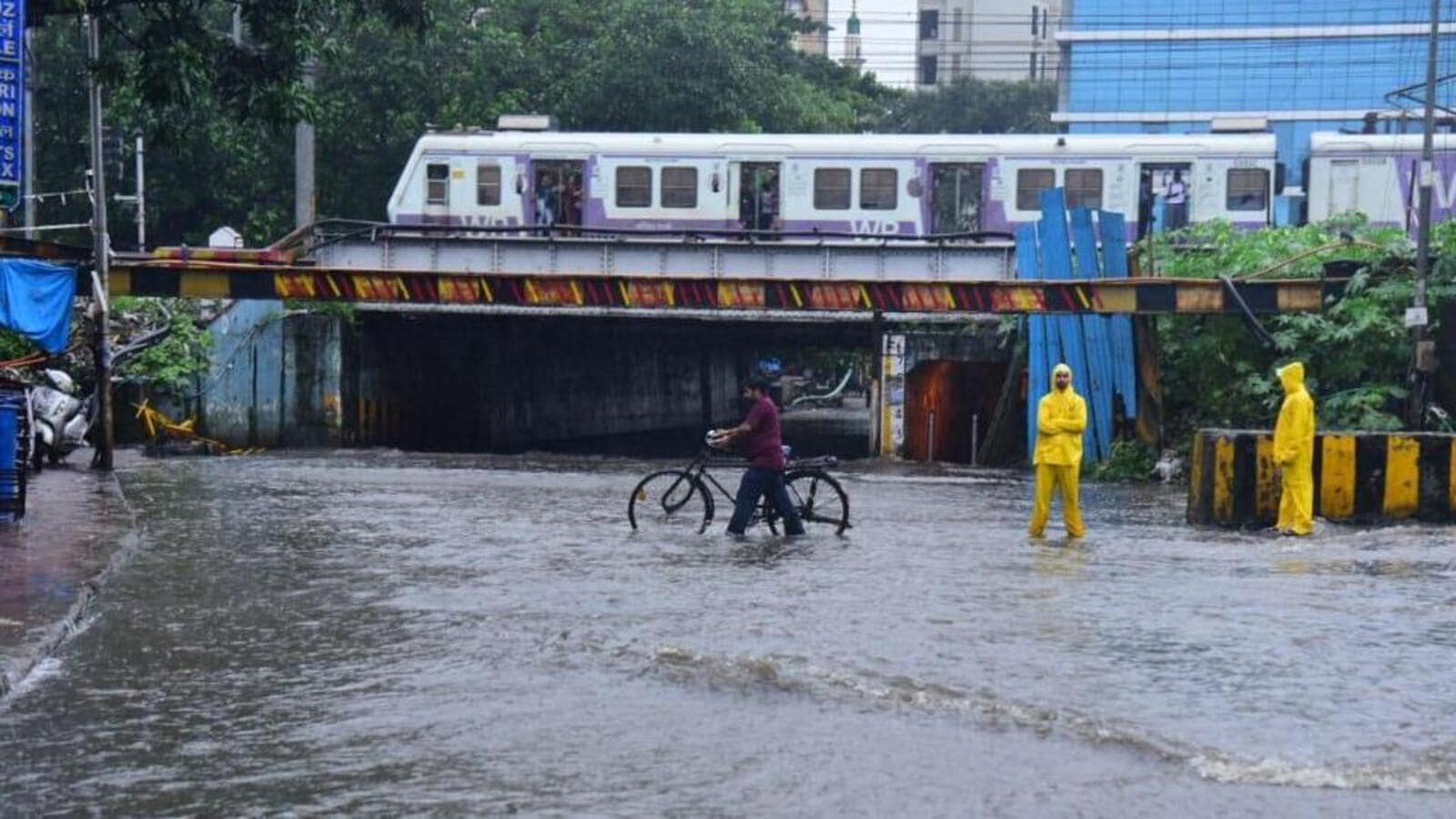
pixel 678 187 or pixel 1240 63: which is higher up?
pixel 1240 63

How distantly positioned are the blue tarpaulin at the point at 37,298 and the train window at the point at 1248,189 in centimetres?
2080

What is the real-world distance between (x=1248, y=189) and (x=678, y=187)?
10991 millimetres

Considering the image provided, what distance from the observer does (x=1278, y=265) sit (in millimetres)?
26438

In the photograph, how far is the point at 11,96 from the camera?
52.9 feet

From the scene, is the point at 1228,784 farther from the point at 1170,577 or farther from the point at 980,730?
the point at 1170,577

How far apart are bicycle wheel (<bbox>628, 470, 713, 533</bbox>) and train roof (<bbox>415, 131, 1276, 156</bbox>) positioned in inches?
685

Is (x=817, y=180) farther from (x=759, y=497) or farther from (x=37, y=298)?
(x=759, y=497)

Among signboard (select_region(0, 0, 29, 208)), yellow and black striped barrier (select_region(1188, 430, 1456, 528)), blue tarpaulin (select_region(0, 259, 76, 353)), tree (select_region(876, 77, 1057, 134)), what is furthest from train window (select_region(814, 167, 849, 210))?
tree (select_region(876, 77, 1057, 134))

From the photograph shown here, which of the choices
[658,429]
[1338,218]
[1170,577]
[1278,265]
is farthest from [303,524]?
[658,429]

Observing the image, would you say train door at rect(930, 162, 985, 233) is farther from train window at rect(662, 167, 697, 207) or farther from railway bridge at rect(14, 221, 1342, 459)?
train window at rect(662, 167, 697, 207)

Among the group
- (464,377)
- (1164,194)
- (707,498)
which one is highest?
(1164,194)

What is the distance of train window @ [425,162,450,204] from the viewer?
37.3 metres

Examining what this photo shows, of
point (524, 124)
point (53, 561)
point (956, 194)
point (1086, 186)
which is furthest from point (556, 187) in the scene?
point (53, 561)

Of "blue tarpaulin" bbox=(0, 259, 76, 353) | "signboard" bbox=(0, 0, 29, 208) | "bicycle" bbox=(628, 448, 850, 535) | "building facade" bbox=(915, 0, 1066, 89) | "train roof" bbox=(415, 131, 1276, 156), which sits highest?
"building facade" bbox=(915, 0, 1066, 89)
